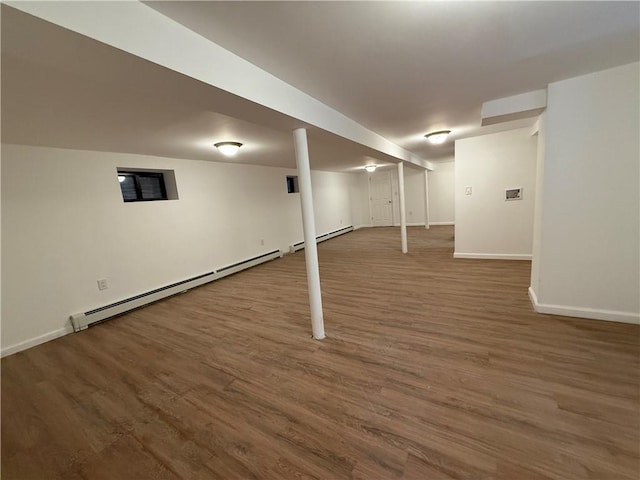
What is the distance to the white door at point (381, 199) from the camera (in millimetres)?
10672

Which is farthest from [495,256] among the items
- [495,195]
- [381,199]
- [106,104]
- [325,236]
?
[381,199]

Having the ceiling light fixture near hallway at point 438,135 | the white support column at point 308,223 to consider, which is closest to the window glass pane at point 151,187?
the white support column at point 308,223

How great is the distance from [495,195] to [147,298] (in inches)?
245

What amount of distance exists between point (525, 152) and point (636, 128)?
2.30 m

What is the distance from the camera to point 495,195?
15.7 ft

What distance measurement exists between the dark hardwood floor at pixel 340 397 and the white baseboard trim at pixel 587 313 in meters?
0.09

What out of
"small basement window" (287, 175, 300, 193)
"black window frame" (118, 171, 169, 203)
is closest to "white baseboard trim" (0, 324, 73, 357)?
"black window frame" (118, 171, 169, 203)

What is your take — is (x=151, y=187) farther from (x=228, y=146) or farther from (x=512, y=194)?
(x=512, y=194)

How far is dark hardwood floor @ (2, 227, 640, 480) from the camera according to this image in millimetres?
1409

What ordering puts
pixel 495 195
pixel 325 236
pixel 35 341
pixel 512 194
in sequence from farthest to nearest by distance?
pixel 325 236, pixel 495 195, pixel 512 194, pixel 35 341

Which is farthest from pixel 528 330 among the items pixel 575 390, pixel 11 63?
pixel 11 63

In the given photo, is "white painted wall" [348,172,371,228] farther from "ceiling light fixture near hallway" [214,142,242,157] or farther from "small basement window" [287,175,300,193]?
"ceiling light fixture near hallway" [214,142,242,157]

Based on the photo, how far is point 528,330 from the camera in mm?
2502

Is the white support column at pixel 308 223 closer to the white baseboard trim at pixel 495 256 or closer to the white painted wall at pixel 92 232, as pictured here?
the white painted wall at pixel 92 232
